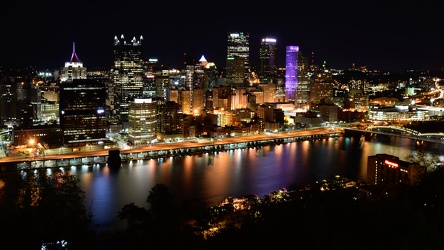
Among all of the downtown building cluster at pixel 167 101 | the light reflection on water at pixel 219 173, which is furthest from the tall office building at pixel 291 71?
the light reflection on water at pixel 219 173

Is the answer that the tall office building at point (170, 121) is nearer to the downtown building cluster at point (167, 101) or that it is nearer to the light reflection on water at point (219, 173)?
the downtown building cluster at point (167, 101)

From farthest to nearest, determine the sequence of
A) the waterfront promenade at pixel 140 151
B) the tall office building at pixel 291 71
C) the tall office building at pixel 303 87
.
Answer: the tall office building at pixel 291 71, the tall office building at pixel 303 87, the waterfront promenade at pixel 140 151

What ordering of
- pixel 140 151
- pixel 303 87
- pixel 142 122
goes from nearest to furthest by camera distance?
1. pixel 140 151
2. pixel 142 122
3. pixel 303 87

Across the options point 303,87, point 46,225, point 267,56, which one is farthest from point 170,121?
point 267,56

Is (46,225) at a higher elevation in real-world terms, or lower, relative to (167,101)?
lower

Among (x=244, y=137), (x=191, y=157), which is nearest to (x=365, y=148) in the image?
(x=244, y=137)

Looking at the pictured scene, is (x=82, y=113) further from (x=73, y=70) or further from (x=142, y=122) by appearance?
(x=73, y=70)

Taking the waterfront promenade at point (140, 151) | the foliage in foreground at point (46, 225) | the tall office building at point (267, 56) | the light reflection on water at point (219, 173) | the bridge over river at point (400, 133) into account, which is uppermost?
the tall office building at point (267, 56)
